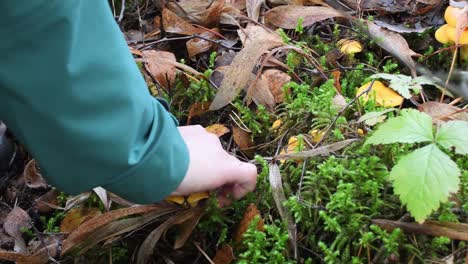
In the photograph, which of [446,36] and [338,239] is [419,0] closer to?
[446,36]

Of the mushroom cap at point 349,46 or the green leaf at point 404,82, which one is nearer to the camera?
the green leaf at point 404,82

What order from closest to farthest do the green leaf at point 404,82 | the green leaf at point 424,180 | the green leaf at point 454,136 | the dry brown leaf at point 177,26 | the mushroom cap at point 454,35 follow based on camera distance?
the green leaf at point 424,180 → the green leaf at point 454,136 → the green leaf at point 404,82 → the mushroom cap at point 454,35 → the dry brown leaf at point 177,26

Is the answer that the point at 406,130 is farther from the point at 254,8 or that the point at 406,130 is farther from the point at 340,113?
the point at 254,8

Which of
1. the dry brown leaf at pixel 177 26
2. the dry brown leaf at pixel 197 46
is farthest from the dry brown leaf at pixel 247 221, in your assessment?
the dry brown leaf at pixel 177 26

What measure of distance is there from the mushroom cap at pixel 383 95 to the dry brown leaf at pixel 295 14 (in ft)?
1.37

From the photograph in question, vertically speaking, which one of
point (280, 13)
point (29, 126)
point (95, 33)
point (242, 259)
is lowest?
point (242, 259)

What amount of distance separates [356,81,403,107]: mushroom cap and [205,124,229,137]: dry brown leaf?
0.40m

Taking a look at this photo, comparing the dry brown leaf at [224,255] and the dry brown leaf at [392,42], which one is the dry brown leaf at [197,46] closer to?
the dry brown leaf at [392,42]

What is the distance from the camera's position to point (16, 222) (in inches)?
71.4

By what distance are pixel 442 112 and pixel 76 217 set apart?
40.9 inches

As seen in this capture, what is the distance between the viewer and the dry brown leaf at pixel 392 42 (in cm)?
186

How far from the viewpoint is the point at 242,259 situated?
1457 mm

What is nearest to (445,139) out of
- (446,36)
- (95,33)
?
(446,36)

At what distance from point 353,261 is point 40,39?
0.79 metres
